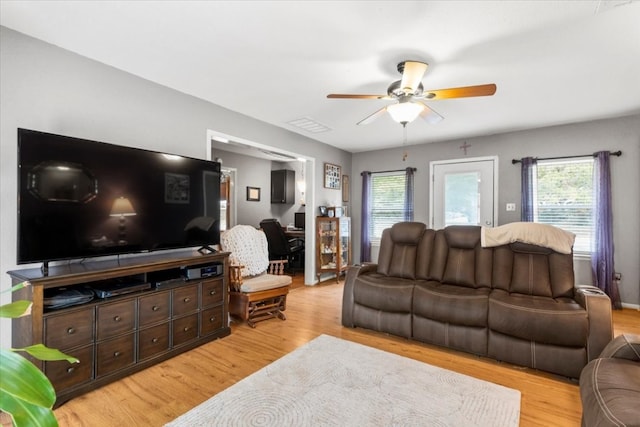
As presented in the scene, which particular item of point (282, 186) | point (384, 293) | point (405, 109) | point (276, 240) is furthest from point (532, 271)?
Answer: point (282, 186)

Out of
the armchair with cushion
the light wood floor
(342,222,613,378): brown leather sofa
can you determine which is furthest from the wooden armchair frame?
(342,222,613,378): brown leather sofa

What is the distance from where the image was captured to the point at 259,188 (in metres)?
6.76

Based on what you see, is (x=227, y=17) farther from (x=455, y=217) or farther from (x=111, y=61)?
(x=455, y=217)

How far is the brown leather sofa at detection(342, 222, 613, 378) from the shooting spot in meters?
2.26

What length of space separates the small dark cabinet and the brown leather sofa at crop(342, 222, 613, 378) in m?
3.78

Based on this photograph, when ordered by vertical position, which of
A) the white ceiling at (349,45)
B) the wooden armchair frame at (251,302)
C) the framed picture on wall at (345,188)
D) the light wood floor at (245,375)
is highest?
the white ceiling at (349,45)

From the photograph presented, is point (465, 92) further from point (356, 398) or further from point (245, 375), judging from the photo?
point (245, 375)

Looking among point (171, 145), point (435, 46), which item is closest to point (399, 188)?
point (435, 46)

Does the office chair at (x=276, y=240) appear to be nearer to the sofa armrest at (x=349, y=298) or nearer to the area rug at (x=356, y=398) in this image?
the sofa armrest at (x=349, y=298)

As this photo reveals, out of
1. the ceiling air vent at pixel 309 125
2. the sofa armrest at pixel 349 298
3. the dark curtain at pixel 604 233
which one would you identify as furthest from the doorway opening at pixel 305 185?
the dark curtain at pixel 604 233

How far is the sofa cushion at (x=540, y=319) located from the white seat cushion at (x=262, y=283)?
210 centimetres

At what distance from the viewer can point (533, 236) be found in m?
2.85

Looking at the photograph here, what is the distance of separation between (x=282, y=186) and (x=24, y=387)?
255 inches

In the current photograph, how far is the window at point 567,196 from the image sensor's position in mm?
4156
